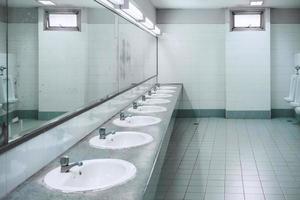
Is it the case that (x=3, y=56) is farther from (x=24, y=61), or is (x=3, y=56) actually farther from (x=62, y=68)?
(x=62, y=68)

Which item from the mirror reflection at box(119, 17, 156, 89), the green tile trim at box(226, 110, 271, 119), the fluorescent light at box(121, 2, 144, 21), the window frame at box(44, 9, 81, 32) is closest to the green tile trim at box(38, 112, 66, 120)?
the window frame at box(44, 9, 81, 32)

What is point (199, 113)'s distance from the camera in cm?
897

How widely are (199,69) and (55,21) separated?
22.3ft

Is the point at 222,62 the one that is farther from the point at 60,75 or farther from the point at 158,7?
the point at 60,75

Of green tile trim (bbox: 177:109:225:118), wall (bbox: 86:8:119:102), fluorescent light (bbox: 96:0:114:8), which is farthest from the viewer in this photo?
green tile trim (bbox: 177:109:225:118)

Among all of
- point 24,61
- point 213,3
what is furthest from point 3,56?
point 213,3

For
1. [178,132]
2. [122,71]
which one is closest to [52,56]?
[122,71]

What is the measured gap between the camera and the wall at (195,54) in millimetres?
8766

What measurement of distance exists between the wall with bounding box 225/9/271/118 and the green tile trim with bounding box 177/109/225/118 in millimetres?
268

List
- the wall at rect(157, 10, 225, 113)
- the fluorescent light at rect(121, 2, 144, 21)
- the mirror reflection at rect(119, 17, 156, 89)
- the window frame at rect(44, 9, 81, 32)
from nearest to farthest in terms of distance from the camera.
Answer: the window frame at rect(44, 9, 81, 32) → the fluorescent light at rect(121, 2, 144, 21) → the mirror reflection at rect(119, 17, 156, 89) → the wall at rect(157, 10, 225, 113)

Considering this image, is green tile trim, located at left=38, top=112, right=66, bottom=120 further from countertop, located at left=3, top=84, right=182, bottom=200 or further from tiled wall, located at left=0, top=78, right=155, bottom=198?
countertop, located at left=3, top=84, right=182, bottom=200

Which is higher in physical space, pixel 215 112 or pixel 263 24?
pixel 263 24

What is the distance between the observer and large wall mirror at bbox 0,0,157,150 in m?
1.71

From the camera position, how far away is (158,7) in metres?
8.66
